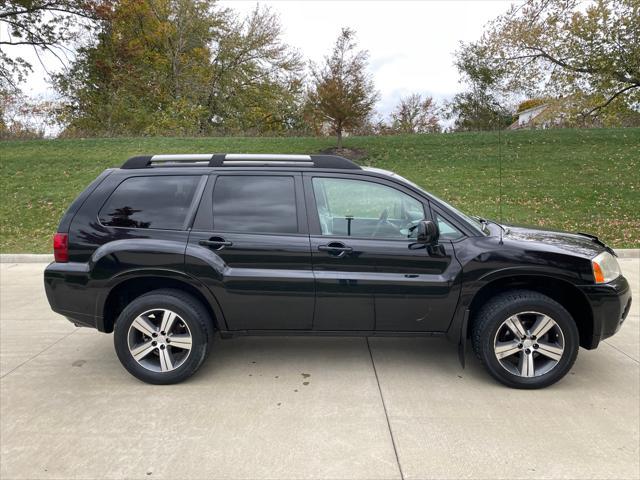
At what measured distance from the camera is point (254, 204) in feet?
11.9

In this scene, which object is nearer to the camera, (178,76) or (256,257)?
(256,257)

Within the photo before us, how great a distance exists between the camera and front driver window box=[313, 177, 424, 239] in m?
3.60

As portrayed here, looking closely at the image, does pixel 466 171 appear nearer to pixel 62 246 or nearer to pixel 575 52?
pixel 575 52

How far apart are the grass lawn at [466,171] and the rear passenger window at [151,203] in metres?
6.55

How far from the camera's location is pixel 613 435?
2.89 m

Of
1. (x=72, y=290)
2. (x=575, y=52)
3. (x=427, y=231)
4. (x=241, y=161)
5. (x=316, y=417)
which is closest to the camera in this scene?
(x=316, y=417)

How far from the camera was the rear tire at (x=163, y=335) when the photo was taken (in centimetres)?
350

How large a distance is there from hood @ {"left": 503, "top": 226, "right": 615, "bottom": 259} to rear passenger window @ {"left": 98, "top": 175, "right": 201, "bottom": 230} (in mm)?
2559

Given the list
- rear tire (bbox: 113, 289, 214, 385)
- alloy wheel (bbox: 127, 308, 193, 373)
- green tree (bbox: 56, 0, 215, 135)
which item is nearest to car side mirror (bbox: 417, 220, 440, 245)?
rear tire (bbox: 113, 289, 214, 385)

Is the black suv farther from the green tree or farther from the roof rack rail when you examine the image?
the green tree

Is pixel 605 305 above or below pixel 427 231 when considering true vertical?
below

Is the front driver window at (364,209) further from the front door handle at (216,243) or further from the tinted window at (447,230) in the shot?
the front door handle at (216,243)

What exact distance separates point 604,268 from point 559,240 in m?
0.38

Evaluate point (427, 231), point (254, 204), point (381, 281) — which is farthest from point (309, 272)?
point (427, 231)
